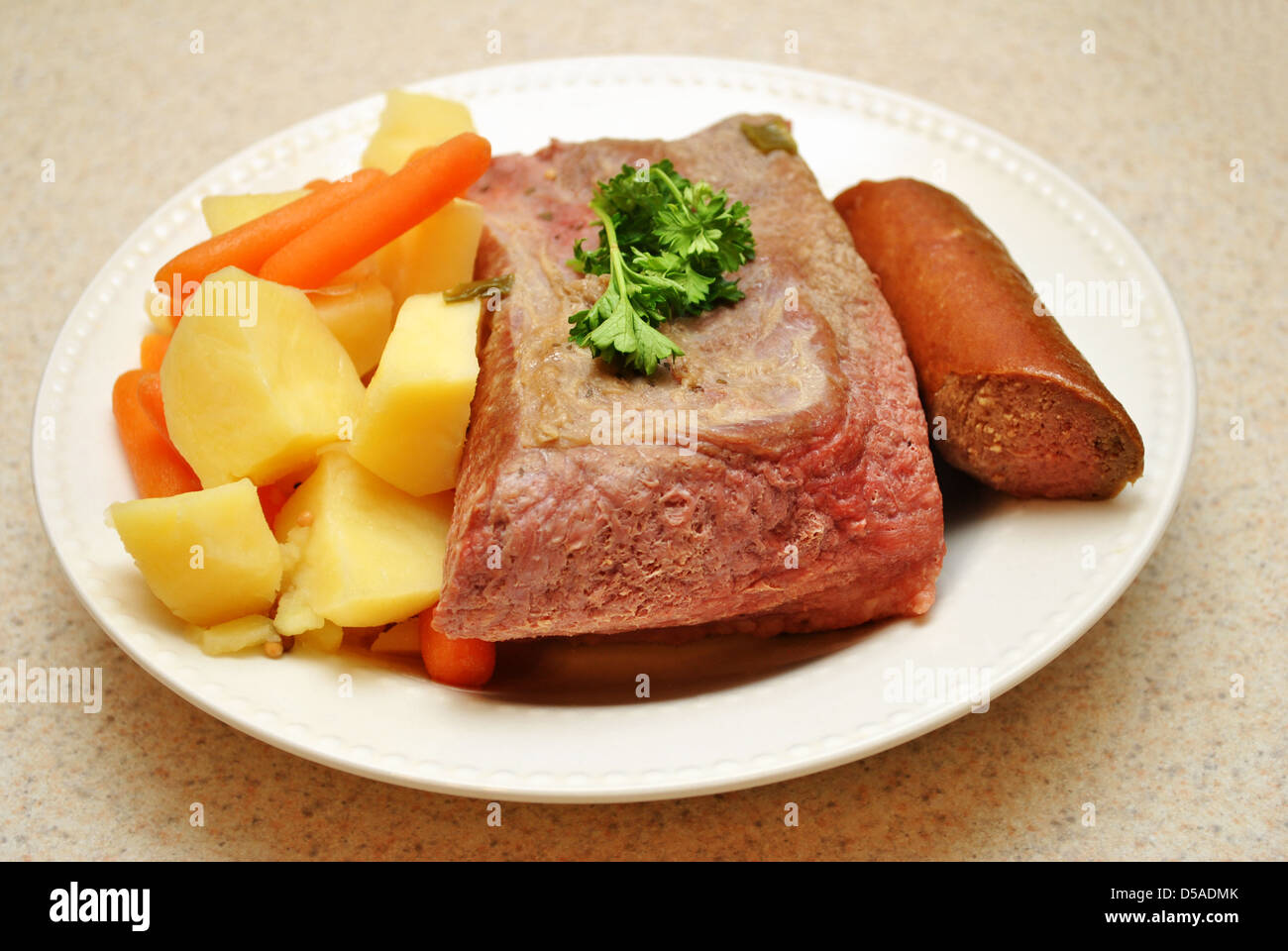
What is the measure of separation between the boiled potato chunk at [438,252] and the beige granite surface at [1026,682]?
4.34ft

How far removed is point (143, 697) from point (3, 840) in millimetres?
471

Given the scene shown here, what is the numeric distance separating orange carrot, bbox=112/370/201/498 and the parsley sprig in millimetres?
1138

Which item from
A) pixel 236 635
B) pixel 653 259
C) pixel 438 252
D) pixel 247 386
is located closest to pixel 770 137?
Result: pixel 653 259

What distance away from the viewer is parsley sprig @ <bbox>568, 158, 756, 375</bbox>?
9.10ft

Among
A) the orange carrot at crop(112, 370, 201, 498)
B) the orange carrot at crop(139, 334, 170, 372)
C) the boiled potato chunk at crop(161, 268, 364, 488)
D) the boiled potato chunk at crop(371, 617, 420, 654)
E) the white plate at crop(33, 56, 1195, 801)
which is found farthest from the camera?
the orange carrot at crop(139, 334, 170, 372)

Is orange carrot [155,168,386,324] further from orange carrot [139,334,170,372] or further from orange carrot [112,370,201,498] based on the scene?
orange carrot [112,370,201,498]

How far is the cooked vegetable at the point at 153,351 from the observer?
3.35 m

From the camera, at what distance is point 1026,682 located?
121 inches

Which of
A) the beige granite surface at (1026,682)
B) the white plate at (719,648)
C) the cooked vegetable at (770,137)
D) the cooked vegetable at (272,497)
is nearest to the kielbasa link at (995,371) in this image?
the white plate at (719,648)

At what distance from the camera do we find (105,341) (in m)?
3.44

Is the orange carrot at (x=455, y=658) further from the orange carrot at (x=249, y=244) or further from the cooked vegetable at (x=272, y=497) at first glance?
the orange carrot at (x=249, y=244)

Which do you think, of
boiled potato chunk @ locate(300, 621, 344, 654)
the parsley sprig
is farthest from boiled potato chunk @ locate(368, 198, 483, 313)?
boiled potato chunk @ locate(300, 621, 344, 654)

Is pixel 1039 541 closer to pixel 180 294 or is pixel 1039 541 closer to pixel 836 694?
pixel 836 694

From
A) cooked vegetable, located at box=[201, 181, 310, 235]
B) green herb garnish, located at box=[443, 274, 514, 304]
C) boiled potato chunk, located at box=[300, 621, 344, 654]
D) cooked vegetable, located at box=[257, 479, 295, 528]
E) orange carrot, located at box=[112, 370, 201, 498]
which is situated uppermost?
cooked vegetable, located at box=[201, 181, 310, 235]
